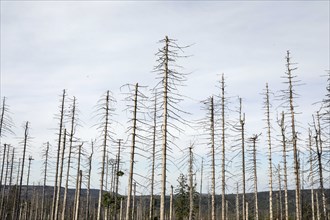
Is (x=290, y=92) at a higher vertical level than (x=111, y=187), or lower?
higher

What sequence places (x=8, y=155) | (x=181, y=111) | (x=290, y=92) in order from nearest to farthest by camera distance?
(x=181, y=111)
(x=290, y=92)
(x=8, y=155)

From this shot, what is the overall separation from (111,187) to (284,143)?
90.9 ft

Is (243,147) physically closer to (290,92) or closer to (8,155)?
(290,92)

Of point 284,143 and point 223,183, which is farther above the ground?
point 284,143

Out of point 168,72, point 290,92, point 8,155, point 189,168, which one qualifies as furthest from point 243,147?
point 8,155

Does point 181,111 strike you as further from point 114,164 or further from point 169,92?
point 114,164

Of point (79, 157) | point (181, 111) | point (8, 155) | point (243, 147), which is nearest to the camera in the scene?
point (181, 111)

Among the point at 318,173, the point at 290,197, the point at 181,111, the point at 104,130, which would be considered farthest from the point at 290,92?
the point at 290,197

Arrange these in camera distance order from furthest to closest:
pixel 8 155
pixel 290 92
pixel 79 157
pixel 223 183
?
1. pixel 8 155
2. pixel 79 157
3. pixel 223 183
4. pixel 290 92

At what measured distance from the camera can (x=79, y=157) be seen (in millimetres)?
32938

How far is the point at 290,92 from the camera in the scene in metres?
22.3

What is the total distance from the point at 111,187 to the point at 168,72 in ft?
108

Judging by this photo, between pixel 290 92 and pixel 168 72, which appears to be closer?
pixel 168 72

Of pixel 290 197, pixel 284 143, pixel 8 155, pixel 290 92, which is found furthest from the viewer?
pixel 290 197
